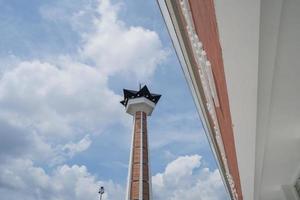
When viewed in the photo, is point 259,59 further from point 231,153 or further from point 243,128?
point 231,153

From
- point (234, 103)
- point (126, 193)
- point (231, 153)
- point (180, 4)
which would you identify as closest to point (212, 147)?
point (231, 153)

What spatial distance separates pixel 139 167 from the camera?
86.1 feet

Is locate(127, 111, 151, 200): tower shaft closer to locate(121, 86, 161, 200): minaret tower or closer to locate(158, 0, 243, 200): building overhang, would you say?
locate(121, 86, 161, 200): minaret tower

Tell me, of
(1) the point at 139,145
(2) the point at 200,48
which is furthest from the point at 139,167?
(2) the point at 200,48

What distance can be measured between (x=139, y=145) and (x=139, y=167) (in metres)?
2.49

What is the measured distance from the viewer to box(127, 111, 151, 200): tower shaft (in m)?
24.7

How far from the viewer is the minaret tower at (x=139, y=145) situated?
24.9m

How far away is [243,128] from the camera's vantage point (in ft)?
10.7

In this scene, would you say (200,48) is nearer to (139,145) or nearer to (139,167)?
(139,167)

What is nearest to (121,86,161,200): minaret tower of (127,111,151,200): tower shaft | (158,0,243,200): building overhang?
(127,111,151,200): tower shaft

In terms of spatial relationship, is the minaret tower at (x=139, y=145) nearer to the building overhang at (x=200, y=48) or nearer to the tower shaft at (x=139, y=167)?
the tower shaft at (x=139, y=167)

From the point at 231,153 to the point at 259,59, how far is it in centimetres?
229

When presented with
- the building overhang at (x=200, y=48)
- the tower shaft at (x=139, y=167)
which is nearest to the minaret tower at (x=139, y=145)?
the tower shaft at (x=139, y=167)

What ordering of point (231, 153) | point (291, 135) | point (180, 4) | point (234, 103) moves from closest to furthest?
point (180, 4) < point (234, 103) < point (291, 135) < point (231, 153)
